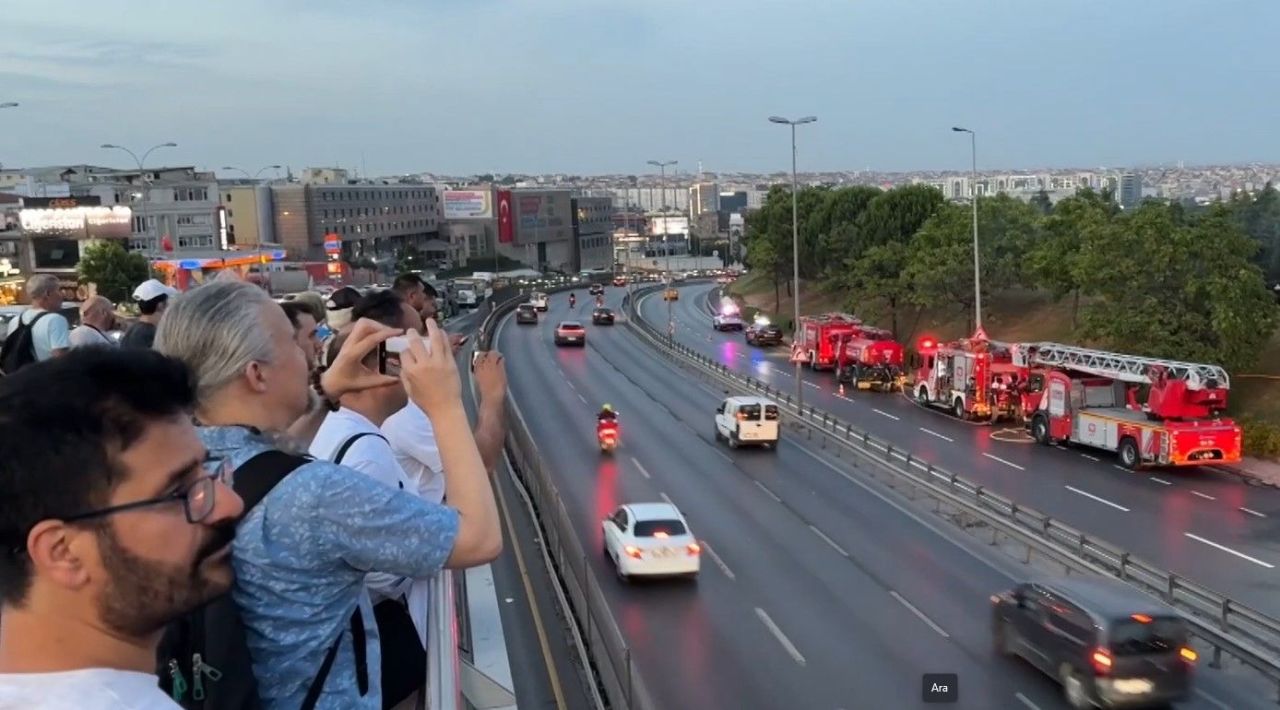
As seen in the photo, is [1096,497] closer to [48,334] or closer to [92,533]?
[48,334]

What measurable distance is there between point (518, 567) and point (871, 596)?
5790mm

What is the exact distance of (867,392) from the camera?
4362cm

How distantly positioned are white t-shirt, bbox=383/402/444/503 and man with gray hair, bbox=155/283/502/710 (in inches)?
49.9

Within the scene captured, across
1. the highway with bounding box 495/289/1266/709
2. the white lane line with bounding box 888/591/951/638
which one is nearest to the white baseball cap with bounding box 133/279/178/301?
the highway with bounding box 495/289/1266/709

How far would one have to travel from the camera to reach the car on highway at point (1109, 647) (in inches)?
514

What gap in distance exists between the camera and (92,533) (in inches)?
89.6

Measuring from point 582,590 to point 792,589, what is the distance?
4.58 meters

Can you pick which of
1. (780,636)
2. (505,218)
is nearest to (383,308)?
(780,636)

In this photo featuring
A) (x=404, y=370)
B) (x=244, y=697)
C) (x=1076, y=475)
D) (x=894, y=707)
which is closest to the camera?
(x=244, y=697)

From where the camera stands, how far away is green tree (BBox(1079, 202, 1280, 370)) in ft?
106

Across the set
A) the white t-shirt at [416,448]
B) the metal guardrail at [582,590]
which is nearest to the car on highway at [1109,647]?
the metal guardrail at [582,590]

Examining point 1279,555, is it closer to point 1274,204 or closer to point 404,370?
point 404,370

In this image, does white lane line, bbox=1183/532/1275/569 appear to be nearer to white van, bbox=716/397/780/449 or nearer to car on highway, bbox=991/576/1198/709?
car on highway, bbox=991/576/1198/709

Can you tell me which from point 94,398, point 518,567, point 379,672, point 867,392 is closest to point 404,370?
point 379,672
